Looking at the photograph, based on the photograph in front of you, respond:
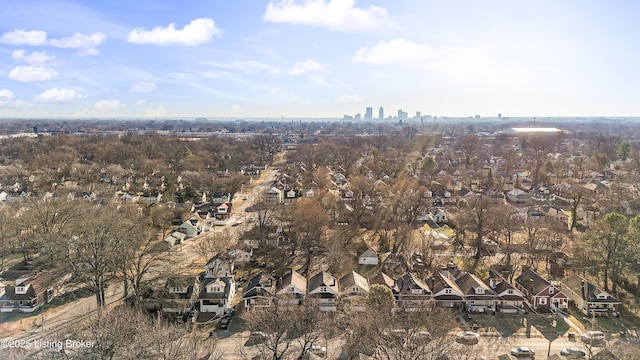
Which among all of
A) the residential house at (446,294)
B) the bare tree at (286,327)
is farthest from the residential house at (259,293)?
the residential house at (446,294)

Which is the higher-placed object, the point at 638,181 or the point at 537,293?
the point at 638,181

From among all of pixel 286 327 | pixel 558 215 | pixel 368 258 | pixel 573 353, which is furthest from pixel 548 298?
pixel 558 215

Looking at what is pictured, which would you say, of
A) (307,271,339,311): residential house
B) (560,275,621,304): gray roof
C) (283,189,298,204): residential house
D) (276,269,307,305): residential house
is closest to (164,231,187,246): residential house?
(276,269,307,305): residential house

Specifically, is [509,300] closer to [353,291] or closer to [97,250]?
[353,291]

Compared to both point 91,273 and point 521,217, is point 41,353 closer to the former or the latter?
point 91,273

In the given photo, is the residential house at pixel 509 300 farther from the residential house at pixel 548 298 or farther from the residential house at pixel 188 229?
the residential house at pixel 188 229

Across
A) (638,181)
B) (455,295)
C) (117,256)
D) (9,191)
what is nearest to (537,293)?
(455,295)
